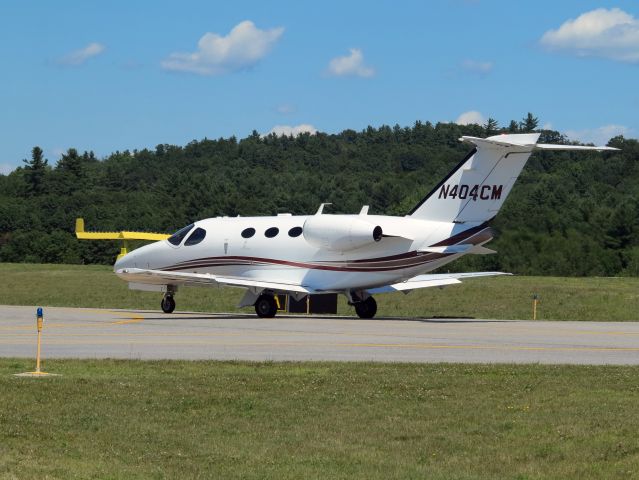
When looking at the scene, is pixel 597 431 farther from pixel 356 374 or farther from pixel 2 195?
pixel 2 195

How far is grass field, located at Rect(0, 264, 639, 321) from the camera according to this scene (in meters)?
46.7

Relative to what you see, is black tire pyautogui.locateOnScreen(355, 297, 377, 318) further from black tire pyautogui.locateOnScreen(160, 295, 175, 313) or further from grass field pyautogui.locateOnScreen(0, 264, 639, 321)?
black tire pyautogui.locateOnScreen(160, 295, 175, 313)

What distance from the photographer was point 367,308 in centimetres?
3859

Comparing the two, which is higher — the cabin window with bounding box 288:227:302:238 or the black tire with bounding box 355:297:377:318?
the cabin window with bounding box 288:227:302:238

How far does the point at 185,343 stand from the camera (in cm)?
2623

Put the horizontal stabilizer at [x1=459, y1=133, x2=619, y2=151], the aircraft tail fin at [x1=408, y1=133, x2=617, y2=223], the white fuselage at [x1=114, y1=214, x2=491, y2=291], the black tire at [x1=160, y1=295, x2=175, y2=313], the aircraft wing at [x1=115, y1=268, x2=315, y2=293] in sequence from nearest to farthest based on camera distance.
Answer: the horizontal stabilizer at [x1=459, y1=133, x2=619, y2=151] → the aircraft tail fin at [x1=408, y1=133, x2=617, y2=223] → the white fuselage at [x1=114, y1=214, x2=491, y2=291] → the aircraft wing at [x1=115, y1=268, x2=315, y2=293] → the black tire at [x1=160, y1=295, x2=175, y2=313]

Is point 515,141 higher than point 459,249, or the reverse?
point 515,141

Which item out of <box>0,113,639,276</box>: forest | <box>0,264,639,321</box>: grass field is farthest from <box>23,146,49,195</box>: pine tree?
<box>0,264,639,321</box>: grass field

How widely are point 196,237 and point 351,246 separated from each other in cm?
651

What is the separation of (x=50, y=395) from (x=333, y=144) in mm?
167645

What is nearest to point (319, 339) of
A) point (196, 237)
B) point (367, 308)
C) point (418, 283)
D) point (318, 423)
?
point (367, 308)

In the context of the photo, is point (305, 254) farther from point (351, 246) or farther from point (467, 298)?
point (467, 298)

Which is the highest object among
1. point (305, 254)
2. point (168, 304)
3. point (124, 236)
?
point (124, 236)

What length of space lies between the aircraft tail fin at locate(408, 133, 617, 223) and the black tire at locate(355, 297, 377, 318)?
157 inches
